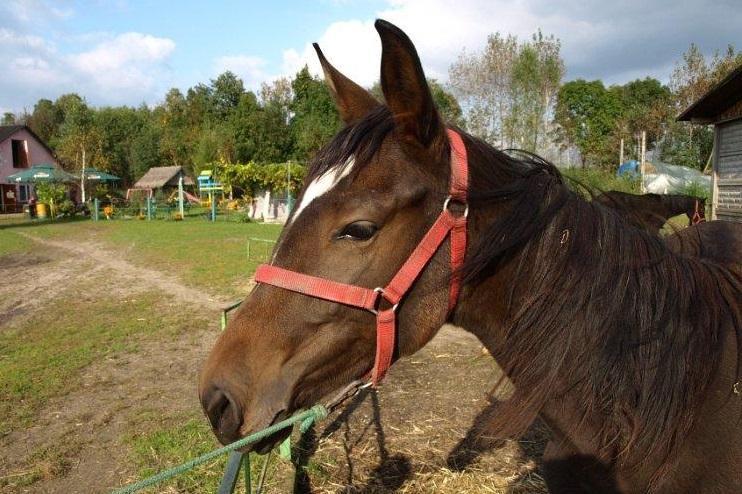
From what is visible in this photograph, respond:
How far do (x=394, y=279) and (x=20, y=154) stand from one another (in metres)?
61.8

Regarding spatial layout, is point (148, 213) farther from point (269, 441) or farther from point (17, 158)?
point (269, 441)

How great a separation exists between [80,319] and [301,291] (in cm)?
887

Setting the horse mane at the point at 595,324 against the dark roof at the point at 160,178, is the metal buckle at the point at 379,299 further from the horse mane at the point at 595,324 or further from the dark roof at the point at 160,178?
the dark roof at the point at 160,178

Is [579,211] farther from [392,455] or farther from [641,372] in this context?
[392,455]

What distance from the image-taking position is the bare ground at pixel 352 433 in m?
3.76

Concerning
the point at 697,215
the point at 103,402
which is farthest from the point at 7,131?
the point at 697,215

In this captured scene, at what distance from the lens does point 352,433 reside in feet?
14.6

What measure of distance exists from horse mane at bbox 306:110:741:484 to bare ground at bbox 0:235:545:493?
78cm

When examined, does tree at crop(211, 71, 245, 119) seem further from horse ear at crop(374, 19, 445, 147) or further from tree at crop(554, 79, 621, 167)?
horse ear at crop(374, 19, 445, 147)

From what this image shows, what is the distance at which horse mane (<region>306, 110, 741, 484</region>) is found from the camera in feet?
5.26

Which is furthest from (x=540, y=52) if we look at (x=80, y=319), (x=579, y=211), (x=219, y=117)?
(x=219, y=117)

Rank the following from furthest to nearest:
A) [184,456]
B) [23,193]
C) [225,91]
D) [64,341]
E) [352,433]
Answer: [225,91] < [23,193] < [64,341] < [352,433] < [184,456]

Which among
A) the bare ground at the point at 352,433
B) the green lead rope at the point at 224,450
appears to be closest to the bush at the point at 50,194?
the bare ground at the point at 352,433

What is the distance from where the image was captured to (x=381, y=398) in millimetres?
5238
